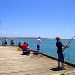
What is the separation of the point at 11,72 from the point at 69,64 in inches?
167

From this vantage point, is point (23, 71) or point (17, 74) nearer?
point (17, 74)

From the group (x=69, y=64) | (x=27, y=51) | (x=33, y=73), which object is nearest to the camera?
(x=33, y=73)

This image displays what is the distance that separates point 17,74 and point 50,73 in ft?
5.51

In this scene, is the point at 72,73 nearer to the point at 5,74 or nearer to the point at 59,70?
the point at 59,70

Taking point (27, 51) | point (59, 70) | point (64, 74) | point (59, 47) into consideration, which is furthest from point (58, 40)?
point (27, 51)

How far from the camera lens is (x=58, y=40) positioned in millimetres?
15586

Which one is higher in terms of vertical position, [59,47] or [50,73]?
[59,47]

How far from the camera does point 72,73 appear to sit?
533 inches

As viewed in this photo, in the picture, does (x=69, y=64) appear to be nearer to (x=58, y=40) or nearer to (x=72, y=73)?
(x=58, y=40)

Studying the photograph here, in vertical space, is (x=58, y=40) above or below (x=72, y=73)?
above

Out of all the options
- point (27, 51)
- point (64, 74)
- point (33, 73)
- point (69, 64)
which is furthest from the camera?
point (27, 51)

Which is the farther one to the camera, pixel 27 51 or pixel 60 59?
pixel 27 51

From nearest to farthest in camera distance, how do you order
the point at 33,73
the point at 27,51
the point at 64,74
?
the point at 64,74 < the point at 33,73 < the point at 27,51

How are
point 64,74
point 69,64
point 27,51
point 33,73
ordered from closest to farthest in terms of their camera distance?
point 64,74, point 33,73, point 69,64, point 27,51
